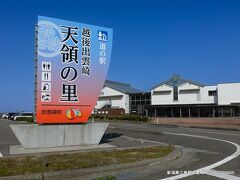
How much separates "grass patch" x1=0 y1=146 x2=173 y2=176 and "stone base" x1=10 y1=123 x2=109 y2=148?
2.22 m

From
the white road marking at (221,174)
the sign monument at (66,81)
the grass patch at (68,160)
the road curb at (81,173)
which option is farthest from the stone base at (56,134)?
the white road marking at (221,174)

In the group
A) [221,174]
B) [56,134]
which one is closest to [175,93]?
[56,134]

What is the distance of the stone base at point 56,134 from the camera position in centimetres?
1249

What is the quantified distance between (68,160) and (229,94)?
186ft

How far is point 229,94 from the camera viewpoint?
203ft

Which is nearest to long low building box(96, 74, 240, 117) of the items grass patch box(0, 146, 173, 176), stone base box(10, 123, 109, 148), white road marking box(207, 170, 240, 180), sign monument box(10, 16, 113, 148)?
sign monument box(10, 16, 113, 148)

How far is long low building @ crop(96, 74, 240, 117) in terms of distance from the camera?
62.0 m

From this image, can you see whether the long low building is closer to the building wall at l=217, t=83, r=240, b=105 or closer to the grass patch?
the building wall at l=217, t=83, r=240, b=105

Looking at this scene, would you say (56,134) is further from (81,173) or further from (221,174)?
(221,174)

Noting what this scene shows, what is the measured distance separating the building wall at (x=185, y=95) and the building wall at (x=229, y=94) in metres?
2.03

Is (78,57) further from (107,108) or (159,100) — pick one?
(107,108)

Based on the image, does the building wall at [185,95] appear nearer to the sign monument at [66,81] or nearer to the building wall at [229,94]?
the building wall at [229,94]

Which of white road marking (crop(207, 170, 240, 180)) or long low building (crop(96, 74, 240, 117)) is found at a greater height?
long low building (crop(96, 74, 240, 117))

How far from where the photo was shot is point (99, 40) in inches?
577
